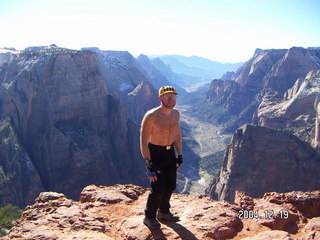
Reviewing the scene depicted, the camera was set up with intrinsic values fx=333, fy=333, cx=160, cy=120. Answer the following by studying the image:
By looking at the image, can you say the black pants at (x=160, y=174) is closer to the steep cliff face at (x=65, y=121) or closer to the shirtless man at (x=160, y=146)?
the shirtless man at (x=160, y=146)

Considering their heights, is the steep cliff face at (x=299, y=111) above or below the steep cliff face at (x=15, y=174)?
above

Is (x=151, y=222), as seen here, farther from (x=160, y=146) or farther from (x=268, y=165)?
(x=268, y=165)

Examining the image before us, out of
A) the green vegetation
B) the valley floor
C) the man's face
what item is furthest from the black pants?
the valley floor

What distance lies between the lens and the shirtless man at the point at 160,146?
8070mm

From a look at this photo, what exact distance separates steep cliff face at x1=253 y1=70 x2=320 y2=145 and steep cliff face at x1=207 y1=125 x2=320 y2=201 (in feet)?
70.5

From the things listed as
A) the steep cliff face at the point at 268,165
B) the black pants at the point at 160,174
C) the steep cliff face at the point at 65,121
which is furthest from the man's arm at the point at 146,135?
the steep cliff face at the point at 65,121

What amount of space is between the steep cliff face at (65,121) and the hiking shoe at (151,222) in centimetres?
3800

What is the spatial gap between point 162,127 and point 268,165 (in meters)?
29.5

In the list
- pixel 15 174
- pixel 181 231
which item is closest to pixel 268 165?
pixel 181 231

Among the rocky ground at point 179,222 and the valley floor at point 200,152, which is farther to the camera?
the valley floor at point 200,152

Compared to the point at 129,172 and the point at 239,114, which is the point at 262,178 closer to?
the point at 129,172

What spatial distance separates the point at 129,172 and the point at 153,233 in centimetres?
4670

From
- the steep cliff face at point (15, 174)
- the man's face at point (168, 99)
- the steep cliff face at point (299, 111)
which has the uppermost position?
the man's face at point (168, 99)

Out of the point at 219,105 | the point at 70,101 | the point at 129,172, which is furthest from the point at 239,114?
the point at 70,101
